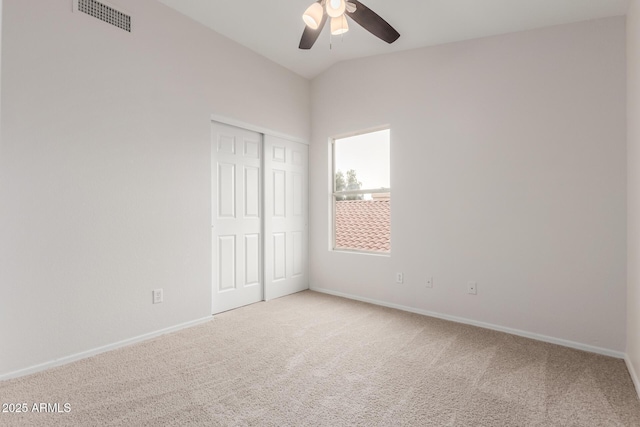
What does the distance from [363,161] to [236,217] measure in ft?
5.62

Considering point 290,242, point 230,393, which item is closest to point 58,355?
point 230,393

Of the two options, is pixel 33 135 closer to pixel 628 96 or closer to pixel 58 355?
pixel 58 355

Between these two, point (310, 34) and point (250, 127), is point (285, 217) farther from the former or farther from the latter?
point (310, 34)

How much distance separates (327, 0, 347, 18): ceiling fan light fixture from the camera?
1.96 meters

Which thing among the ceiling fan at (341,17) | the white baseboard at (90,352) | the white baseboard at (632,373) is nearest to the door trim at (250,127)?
the ceiling fan at (341,17)

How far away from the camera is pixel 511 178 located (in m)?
2.84

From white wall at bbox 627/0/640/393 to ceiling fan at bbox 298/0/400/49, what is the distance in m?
1.57

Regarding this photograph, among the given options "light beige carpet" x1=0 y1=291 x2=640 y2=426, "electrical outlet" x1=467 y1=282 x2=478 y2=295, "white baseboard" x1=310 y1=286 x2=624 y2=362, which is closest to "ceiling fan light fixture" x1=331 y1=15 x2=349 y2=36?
"light beige carpet" x1=0 y1=291 x2=640 y2=426

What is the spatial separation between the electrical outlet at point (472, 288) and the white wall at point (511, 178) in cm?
5

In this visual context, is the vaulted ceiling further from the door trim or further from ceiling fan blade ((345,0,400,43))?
the door trim

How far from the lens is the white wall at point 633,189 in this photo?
200 cm

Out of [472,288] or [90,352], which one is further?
[472,288]

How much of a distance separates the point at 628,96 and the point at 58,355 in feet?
15.0

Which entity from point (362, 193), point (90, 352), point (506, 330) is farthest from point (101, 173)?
point (506, 330)
